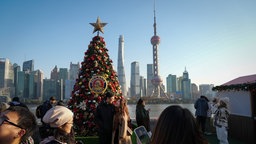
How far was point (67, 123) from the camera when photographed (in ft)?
7.54

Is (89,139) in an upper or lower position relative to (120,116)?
lower

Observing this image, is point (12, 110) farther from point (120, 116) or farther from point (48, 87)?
point (48, 87)

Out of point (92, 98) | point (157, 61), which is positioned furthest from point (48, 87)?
point (92, 98)

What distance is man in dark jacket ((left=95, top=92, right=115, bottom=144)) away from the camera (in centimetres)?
526

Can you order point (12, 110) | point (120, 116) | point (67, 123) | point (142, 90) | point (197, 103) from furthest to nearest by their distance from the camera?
point (142, 90) < point (197, 103) < point (120, 116) < point (67, 123) < point (12, 110)

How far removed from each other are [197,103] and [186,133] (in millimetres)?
8729

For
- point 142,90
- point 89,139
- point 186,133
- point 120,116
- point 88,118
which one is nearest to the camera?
point 186,133

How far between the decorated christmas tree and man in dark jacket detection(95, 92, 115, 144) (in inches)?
131

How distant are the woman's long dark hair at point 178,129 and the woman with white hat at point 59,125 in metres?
1.14

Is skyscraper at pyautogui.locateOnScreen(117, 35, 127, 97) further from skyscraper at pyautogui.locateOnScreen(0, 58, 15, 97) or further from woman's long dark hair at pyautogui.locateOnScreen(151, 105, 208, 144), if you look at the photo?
woman's long dark hair at pyautogui.locateOnScreen(151, 105, 208, 144)

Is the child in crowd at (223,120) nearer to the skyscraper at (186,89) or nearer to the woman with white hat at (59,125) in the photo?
the woman with white hat at (59,125)

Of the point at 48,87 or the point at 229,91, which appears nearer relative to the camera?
the point at 229,91

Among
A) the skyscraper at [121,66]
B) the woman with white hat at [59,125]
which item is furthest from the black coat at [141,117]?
the skyscraper at [121,66]

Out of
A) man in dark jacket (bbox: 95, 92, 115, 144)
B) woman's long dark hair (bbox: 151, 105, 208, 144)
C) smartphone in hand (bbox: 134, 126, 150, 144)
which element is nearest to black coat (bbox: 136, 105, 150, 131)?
man in dark jacket (bbox: 95, 92, 115, 144)
